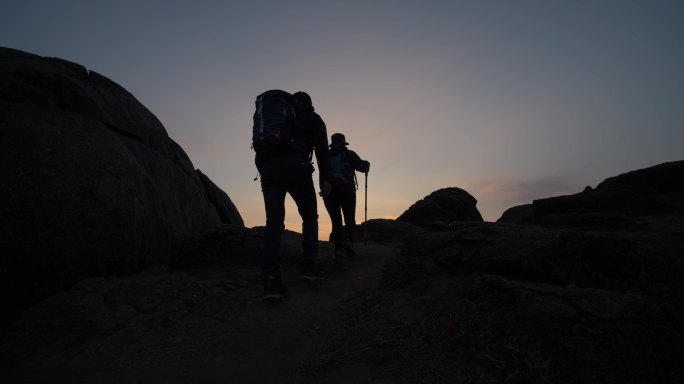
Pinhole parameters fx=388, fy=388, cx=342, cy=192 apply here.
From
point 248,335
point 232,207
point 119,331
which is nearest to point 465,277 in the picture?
point 248,335

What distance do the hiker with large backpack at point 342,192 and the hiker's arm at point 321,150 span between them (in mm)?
3035

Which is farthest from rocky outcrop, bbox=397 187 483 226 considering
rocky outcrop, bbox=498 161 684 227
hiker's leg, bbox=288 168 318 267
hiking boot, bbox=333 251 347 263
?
hiker's leg, bbox=288 168 318 267

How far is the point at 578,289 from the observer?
429 cm

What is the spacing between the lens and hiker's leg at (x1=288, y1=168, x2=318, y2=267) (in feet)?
21.8

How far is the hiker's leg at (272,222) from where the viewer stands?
20.0ft

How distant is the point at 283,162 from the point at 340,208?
4.13 metres

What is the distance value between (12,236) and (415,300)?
20.2 feet

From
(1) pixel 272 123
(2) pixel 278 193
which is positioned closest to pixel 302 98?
(1) pixel 272 123

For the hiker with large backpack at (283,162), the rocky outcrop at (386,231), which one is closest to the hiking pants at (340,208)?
the hiker with large backpack at (283,162)

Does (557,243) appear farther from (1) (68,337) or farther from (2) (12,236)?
(2) (12,236)

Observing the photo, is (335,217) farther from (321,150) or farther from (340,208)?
(321,150)

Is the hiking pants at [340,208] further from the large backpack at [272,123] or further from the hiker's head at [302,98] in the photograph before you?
the large backpack at [272,123]

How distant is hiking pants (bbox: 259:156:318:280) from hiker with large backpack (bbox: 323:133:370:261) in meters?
3.03

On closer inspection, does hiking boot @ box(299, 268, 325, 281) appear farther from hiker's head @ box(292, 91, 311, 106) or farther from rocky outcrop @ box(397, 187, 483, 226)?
rocky outcrop @ box(397, 187, 483, 226)
